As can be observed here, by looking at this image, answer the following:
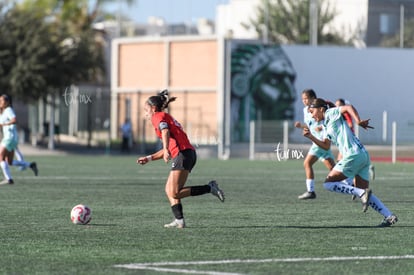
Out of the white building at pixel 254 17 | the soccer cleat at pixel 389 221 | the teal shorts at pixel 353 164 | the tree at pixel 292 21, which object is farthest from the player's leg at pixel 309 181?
the tree at pixel 292 21

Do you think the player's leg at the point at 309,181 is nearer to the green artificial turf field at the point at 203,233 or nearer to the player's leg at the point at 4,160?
the green artificial turf field at the point at 203,233

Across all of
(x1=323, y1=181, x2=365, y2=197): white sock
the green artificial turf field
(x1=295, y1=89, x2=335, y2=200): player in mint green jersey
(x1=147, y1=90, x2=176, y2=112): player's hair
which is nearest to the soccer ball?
the green artificial turf field

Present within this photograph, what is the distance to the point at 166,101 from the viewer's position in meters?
15.5

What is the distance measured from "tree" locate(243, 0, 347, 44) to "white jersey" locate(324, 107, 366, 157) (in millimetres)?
50265

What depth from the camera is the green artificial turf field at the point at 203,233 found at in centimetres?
1147

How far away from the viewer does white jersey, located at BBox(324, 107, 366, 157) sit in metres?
16.0

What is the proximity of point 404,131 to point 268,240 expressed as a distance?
3675 centimetres

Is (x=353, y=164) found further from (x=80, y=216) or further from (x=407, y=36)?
(x=407, y=36)

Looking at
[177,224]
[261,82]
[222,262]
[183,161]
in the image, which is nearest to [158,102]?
[183,161]

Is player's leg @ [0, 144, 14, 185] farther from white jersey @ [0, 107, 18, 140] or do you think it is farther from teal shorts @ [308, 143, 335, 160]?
teal shorts @ [308, 143, 335, 160]

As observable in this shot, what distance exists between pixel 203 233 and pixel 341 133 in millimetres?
2694

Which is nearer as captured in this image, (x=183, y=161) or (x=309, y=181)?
(x=183, y=161)

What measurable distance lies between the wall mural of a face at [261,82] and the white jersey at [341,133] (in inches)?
1593

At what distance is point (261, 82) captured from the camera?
2265 inches
